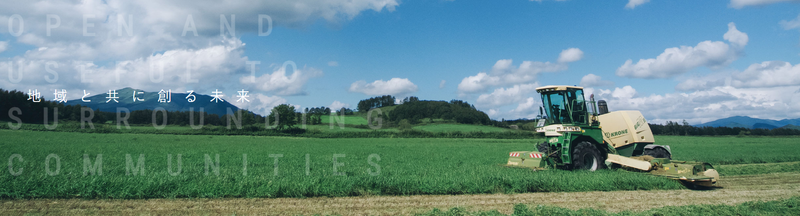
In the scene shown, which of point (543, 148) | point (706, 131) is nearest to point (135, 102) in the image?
point (543, 148)

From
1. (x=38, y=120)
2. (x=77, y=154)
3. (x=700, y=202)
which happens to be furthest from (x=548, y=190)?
(x=38, y=120)

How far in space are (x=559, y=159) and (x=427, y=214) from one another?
8827 mm

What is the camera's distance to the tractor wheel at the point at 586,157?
13.2 metres

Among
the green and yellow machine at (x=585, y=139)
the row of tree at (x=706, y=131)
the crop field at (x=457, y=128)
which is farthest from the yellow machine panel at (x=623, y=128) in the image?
the row of tree at (x=706, y=131)

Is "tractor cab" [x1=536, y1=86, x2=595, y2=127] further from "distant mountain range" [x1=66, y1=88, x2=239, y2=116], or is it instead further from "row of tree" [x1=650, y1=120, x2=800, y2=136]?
"row of tree" [x1=650, y1=120, x2=800, y2=136]

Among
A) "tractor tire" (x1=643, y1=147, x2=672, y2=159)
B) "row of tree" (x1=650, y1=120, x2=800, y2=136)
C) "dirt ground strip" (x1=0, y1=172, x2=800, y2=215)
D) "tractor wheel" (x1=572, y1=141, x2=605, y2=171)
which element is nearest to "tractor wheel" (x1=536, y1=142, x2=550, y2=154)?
"tractor wheel" (x1=572, y1=141, x2=605, y2=171)

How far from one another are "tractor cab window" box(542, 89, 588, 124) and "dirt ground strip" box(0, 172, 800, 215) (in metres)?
4.26

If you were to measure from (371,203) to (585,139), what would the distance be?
31.3ft

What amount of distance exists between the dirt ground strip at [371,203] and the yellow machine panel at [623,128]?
5.04 meters

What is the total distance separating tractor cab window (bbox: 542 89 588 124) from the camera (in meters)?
14.1

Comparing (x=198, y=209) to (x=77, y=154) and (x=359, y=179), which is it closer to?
(x=359, y=179)

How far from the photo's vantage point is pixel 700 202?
9234 millimetres

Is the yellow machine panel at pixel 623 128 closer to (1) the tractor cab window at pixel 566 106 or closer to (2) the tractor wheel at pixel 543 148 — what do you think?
(1) the tractor cab window at pixel 566 106

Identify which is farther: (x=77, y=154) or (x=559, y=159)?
(x=77, y=154)
